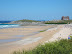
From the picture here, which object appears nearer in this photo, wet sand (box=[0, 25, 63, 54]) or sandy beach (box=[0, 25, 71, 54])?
wet sand (box=[0, 25, 63, 54])

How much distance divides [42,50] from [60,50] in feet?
2.68

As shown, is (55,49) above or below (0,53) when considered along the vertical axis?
above

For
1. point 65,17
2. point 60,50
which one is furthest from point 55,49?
point 65,17

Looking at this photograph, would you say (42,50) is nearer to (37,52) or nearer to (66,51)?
(37,52)

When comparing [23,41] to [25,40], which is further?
[25,40]

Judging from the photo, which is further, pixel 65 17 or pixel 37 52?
pixel 65 17

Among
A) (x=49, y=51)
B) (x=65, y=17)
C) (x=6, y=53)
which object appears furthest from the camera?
(x=65, y=17)

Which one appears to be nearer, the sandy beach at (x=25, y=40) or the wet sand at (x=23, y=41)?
the wet sand at (x=23, y=41)

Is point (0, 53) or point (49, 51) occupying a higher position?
point (49, 51)

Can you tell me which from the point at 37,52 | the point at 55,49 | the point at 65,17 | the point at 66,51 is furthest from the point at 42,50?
the point at 65,17

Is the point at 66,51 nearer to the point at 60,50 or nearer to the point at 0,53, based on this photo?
the point at 60,50

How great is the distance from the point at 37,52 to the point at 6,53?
97.3 inches

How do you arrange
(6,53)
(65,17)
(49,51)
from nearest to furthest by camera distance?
1. (49,51)
2. (6,53)
3. (65,17)

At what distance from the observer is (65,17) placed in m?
100
